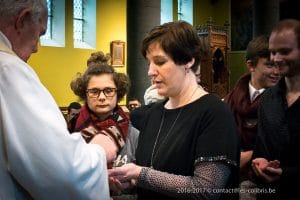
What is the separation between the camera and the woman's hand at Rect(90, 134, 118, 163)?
1712 mm

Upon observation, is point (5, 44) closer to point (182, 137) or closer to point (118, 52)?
point (182, 137)

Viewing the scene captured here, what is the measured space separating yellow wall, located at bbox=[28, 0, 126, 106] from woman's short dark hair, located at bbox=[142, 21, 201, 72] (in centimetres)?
767

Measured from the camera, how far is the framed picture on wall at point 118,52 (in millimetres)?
11578

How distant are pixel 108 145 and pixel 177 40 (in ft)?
2.18

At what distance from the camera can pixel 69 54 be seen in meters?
10.9

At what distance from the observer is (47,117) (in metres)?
1.40

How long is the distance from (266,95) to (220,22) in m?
13.4

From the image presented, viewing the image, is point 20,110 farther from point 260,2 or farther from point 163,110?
point 260,2

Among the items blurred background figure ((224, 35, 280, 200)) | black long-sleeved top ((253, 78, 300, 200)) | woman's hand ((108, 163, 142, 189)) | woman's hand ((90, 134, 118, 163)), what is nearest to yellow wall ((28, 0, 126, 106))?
blurred background figure ((224, 35, 280, 200))

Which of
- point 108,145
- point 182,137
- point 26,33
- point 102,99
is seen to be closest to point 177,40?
Answer: point 182,137

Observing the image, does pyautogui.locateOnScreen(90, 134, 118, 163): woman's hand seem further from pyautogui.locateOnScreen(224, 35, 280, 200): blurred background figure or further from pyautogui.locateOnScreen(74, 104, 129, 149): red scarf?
pyautogui.locateOnScreen(224, 35, 280, 200): blurred background figure

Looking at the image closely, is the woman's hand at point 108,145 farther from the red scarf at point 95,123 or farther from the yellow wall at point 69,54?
the yellow wall at point 69,54

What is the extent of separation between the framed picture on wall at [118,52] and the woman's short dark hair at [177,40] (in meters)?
9.44

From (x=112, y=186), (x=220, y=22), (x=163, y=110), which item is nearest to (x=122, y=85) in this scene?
(x=163, y=110)
